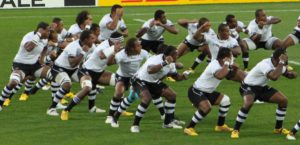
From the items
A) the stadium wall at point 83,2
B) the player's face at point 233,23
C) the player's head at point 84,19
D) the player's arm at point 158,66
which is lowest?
the stadium wall at point 83,2

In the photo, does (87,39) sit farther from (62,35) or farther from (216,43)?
(216,43)

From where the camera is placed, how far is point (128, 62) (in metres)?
19.8

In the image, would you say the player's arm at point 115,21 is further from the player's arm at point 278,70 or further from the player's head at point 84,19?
the player's arm at point 278,70

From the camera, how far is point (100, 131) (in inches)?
748

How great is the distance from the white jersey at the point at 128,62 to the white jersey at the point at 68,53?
119 cm

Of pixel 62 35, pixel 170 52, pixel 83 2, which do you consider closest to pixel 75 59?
pixel 170 52

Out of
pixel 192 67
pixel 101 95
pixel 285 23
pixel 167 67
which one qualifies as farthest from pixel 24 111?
pixel 285 23

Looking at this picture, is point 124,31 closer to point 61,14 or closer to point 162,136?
point 162,136

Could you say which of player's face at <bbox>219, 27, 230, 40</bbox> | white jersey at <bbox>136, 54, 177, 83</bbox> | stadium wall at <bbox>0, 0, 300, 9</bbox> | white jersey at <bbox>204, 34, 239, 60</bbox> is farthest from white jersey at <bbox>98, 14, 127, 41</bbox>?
stadium wall at <bbox>0, 0, 300, 9</bbox>

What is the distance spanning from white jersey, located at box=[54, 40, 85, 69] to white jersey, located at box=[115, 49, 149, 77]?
3.89 feet

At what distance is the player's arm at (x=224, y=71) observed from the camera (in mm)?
17984

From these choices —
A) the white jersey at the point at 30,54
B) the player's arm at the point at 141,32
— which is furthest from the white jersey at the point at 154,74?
the player's arm at the point at 141,32

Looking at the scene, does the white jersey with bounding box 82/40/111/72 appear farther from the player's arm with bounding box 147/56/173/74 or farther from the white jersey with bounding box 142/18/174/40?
the white jersey with bounding box 142/18/174/40

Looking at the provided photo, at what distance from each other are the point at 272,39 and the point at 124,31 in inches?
220
